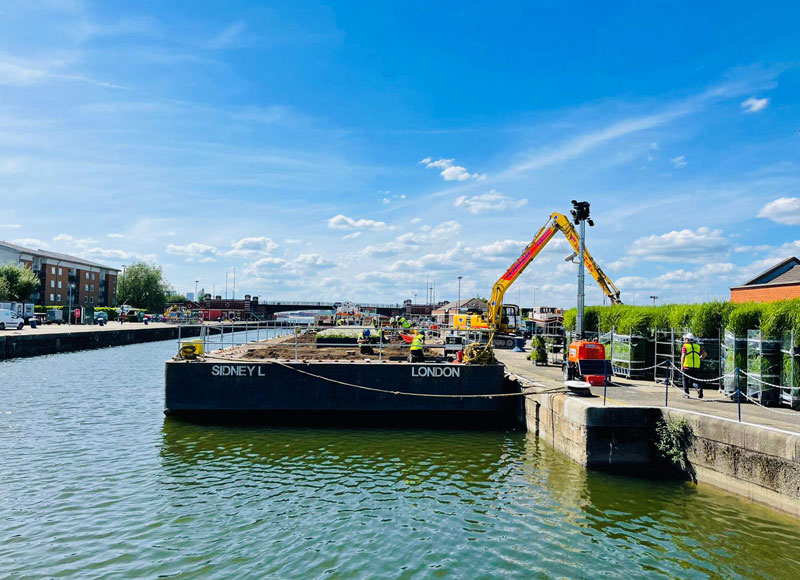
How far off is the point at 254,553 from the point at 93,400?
53.0ft

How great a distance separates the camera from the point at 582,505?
1061cm

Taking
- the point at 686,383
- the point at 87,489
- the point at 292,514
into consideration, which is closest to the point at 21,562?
the point at 87,489

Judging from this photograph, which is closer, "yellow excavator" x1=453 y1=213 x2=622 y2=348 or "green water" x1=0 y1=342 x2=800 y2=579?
"green water" x1=0 y1=342 x2=800 y2=579

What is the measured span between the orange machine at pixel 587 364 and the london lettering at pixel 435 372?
3.93 meters

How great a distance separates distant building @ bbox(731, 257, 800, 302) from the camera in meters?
27.6

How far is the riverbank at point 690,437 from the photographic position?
995cm

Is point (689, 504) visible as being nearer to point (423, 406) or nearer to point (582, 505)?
point (582, 505)

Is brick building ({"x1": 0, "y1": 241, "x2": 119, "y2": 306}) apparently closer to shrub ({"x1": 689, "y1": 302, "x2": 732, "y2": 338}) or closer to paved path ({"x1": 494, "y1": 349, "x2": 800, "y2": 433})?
paved path ({"x1": 494, "y1": 349, "x2": 800, "y2": 433})

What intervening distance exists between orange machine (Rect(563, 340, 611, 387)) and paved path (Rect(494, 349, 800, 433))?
42cm

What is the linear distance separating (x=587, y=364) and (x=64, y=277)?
11287cm

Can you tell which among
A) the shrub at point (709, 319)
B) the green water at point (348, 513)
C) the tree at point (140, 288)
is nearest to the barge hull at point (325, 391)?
the green water at point (348, 513)

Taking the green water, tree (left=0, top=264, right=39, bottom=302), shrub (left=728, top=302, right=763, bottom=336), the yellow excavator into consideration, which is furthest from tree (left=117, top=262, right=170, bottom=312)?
shrub (left=728, top=302, right=763, bottom=336)

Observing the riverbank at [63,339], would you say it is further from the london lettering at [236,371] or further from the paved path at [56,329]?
the london lettering at [236,371]

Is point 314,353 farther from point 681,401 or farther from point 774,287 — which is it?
point 774,287
